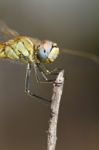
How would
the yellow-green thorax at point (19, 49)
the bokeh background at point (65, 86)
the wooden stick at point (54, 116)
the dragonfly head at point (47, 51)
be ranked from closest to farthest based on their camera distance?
the wooden stick at point (54, 116) < the dragonfly head at point (47, 51) < the yellow-green thorax at point (19, 49) < the bokeh background at point (65, 86)

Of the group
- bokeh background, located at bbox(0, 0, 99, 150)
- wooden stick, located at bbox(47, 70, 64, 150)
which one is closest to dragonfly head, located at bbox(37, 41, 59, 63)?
wooden stick, located at bbox(47, 70, 64, 150)

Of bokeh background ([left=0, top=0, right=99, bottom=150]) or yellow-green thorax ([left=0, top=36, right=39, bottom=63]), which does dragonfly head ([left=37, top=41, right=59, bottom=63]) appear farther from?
bokeh background ([left=0, top=0, right=99, bottom=150])

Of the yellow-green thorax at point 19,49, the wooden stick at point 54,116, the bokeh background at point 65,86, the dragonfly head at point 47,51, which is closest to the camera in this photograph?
the wooden stick at point 54,116

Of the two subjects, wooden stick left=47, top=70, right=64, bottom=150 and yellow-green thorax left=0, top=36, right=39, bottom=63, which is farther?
yellow-green thorax left=0, top=36, right=39, bottom=63

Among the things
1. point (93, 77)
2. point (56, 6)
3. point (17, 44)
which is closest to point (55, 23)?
point (56, 6)

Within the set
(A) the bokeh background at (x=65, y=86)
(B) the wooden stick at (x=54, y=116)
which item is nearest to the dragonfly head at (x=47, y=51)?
(B) the wooden stick at (x=54, y=116)

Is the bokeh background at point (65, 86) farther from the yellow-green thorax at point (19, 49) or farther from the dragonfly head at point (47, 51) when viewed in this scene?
the dragonfly head at point (47, 51)
